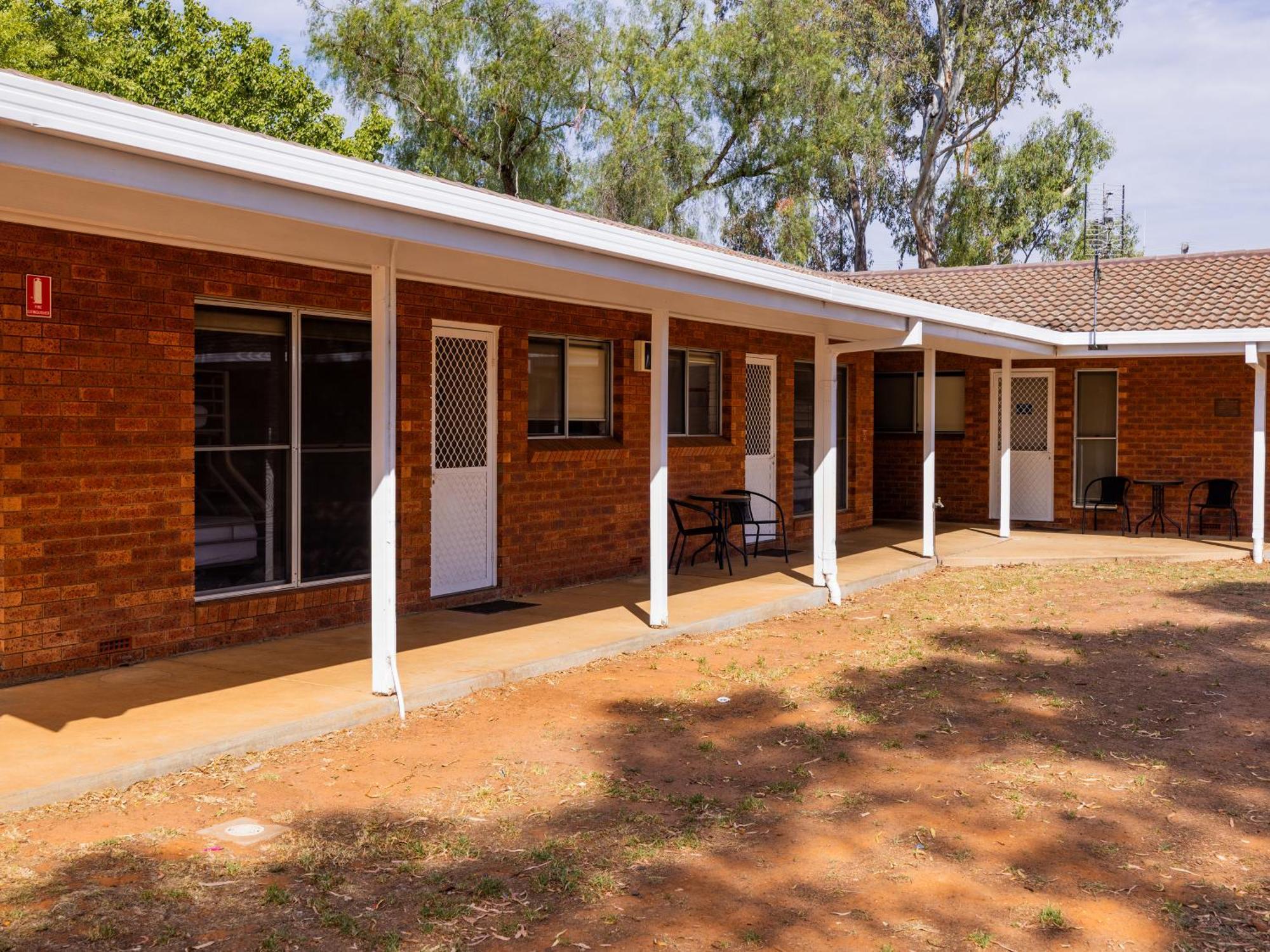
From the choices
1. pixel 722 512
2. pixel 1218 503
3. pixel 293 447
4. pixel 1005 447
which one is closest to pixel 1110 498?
pixel 1218 503

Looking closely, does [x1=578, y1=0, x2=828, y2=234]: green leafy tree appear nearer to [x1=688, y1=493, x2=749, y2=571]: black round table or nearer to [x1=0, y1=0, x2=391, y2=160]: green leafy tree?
[x1=0, y1=0, x2=391, y2=160]: green leafy tree

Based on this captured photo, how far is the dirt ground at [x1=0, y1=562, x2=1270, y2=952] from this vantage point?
4.19 m

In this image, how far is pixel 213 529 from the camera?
8.00m

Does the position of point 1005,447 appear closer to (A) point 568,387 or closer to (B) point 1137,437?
(B) point 1137,437

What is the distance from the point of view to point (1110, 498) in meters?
17.2

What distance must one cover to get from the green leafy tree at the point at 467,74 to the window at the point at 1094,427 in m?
15.1

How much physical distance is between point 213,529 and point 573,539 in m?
3.95

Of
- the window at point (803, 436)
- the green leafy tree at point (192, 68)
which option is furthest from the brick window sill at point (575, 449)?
the green leafy tree at point (192, 68)

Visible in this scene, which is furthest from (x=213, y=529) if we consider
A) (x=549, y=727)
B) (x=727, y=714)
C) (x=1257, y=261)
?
(x=1257, y=261)

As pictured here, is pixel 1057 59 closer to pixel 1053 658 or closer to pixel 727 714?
pixel 1053 658

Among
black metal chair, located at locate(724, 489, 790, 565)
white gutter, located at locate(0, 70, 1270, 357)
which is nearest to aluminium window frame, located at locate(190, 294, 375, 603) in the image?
white gutter, located at locate(0, 70, 1270, 357)

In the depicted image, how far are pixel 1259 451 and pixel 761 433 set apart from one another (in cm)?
590

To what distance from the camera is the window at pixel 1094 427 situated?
17.6 m

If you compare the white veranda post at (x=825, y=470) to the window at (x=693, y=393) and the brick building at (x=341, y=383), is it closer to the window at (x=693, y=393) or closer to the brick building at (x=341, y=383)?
the brick building at (x=341, y=383)
